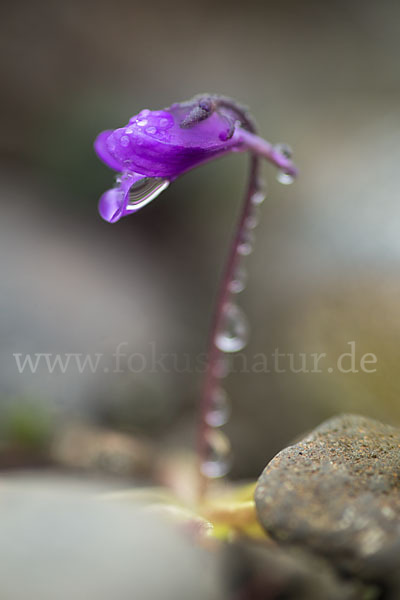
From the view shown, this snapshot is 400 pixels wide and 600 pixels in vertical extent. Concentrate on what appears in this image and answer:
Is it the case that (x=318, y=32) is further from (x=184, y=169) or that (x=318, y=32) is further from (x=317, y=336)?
(x=184, y=169)

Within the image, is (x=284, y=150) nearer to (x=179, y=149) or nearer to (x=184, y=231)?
(x=179, y=149)

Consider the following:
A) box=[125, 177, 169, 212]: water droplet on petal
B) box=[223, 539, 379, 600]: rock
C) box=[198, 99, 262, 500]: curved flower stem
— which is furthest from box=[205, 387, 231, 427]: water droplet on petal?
box=[223, 539, 379, 600]: rock

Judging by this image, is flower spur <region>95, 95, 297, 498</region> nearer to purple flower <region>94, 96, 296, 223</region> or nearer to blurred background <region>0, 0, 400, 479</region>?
purple flower <region>94, 96, 296, 223</region>

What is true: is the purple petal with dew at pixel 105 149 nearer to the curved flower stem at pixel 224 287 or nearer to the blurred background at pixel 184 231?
the curved flower stem at pixel 224 287

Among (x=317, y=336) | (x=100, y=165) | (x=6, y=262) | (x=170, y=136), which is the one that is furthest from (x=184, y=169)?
(x=100, y=165)

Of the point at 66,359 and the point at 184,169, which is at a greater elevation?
the point at 184,169

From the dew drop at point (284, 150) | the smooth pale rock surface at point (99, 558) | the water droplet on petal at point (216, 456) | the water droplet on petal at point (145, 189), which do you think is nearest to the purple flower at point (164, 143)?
the water droplet on petal at point (145, 189)
